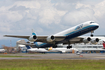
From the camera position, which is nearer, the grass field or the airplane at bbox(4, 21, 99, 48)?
the grass field

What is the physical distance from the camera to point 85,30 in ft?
164

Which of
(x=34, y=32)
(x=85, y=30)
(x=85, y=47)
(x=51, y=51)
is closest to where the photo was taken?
(x=85, y=30)

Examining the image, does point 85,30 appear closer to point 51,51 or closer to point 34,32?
point 34,32

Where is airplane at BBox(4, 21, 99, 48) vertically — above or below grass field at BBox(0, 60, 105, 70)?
above

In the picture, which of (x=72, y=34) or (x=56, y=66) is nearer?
(x=56, y=66)

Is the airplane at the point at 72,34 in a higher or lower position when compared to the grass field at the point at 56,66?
higher

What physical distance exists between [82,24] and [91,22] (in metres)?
2.50

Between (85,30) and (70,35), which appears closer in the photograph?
(85,30)

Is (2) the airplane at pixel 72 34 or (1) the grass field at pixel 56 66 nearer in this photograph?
(1) the grass field at pixel 56 66

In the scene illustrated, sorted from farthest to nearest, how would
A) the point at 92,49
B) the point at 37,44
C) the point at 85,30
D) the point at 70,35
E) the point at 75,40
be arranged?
1. the point at 92,49
2. the point at 37,44
3. the point at 75,40
4. the point at 70,35
5. the point at 85,30

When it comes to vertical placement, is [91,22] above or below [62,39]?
above

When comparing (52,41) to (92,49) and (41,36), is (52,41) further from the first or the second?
(92,49)

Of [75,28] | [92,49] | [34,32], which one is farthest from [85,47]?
[75,28]

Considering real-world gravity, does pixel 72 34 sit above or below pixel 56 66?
above
